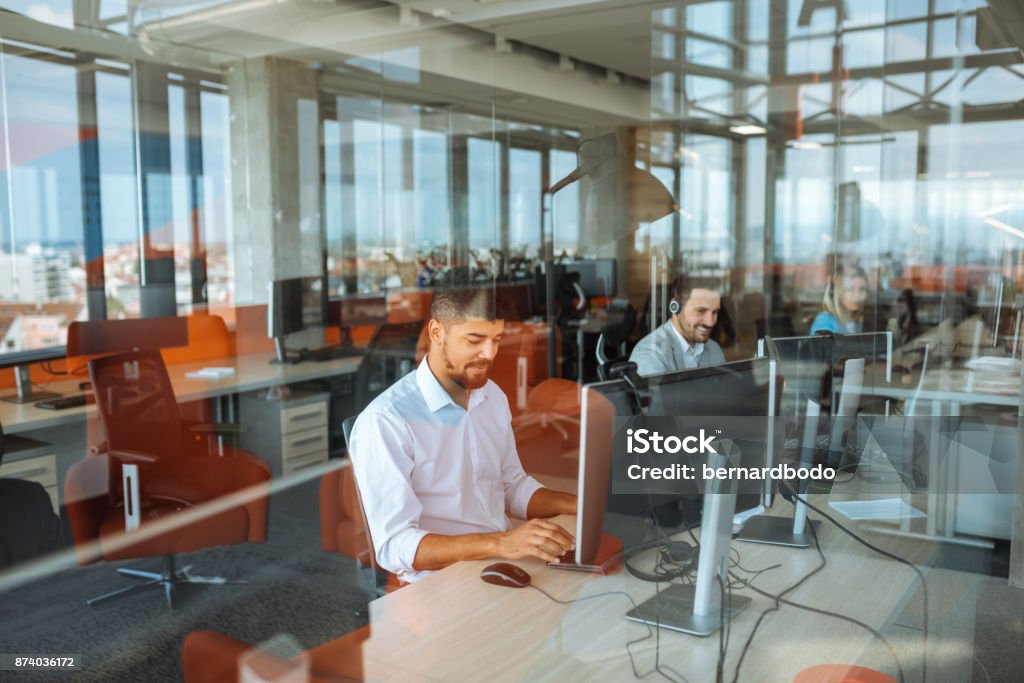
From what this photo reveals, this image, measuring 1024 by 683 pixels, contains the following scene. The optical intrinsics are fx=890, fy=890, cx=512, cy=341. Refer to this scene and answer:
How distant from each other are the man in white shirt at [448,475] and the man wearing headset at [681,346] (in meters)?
0.38

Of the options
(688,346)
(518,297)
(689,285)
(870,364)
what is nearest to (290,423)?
(518,297)

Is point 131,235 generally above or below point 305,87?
below

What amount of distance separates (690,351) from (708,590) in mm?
1105

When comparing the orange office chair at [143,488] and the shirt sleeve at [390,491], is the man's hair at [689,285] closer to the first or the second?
the orange office chair at [143,488]

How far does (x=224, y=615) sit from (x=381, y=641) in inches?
74.2

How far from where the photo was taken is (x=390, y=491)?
201cm

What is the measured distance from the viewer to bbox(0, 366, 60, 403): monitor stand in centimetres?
401

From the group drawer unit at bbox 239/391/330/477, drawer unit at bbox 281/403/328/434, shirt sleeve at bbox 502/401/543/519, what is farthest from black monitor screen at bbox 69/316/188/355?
shirt sleeve at bbox 502/401/543/519

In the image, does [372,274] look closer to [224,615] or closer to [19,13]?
[19,13]

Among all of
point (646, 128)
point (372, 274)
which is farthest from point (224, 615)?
point (372, 274)

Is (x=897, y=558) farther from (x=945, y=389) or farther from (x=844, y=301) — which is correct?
(x=844, y=301)

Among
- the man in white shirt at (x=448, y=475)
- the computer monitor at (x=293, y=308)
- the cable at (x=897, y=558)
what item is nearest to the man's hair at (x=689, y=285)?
the computer monitor at (x=293, y=308)

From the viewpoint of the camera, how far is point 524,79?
17.7 ft

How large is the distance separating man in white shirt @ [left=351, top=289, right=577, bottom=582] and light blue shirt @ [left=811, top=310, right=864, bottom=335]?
3.50 metres
